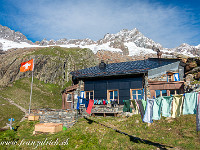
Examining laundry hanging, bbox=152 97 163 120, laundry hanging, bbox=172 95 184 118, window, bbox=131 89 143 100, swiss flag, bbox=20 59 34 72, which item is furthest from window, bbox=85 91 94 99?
laundry hanging, bbox=172 95 184 118

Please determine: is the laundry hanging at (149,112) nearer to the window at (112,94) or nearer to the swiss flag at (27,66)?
the window at (112,94)

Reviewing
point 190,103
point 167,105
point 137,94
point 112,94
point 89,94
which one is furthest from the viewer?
point 89,94

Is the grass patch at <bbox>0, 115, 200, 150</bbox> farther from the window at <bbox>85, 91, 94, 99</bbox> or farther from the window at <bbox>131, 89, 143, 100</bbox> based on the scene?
the window at <bbox>85, 91, 94, 99</bbox>

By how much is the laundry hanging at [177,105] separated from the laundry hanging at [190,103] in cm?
28

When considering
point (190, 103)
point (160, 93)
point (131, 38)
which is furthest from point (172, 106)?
point (131, 38)

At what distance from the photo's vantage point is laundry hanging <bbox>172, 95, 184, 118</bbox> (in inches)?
356

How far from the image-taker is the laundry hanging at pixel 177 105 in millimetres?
9039

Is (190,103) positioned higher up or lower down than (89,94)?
lower down

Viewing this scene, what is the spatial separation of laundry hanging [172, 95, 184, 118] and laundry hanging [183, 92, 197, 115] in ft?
0.92

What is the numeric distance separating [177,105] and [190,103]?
A: 2.52 ft

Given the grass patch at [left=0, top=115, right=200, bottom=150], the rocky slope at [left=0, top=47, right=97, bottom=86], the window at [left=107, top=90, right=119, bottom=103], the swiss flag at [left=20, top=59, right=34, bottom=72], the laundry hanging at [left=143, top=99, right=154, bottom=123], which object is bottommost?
the grass patch at [left=0, top=115, right=200, bottom=150]

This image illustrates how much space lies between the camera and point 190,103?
28.2 feet

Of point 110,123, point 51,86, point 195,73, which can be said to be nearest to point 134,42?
point 51,86

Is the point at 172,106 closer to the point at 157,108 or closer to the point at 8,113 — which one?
the point at 157,108
